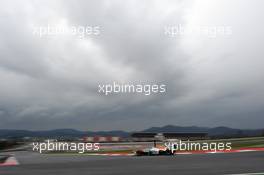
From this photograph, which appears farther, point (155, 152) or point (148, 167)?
point (155, 152)

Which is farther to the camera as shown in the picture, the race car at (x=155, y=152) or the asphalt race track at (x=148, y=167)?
the race car at (x=155, y=152)

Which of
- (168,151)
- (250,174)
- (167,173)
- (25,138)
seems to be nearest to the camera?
(250,174)

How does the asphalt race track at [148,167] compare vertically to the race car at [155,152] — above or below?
above

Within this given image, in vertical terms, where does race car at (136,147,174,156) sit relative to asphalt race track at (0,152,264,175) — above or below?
below

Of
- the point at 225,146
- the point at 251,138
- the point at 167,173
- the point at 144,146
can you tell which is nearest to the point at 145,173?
the point at 167,173

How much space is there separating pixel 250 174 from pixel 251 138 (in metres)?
55.4

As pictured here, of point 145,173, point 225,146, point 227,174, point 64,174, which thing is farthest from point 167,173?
point 225,146

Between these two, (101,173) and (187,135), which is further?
(187,135)

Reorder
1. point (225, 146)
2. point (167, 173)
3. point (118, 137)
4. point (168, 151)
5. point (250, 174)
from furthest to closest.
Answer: point (225, 146) < point (168, 151) < point (118, 137) < point (167, 173) < point (250, 174)

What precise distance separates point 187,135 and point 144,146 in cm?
874

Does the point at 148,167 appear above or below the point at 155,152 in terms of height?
above

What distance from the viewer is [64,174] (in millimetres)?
16438

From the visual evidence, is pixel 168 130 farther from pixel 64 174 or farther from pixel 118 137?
pixel 64 174

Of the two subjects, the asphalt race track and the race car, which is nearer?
the asphalt race track
